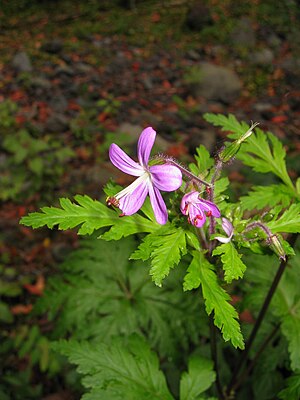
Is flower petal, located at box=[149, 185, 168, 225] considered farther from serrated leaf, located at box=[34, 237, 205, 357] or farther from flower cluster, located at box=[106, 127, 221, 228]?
serrated leaf, located at box=[34, 237, 205, 357]

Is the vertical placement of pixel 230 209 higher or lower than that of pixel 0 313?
higher

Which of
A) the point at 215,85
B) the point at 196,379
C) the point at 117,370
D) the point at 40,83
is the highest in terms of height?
the point at 117,370

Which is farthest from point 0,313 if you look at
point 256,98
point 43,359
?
point 256,98

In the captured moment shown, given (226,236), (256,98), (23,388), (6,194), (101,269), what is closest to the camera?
(226,236)

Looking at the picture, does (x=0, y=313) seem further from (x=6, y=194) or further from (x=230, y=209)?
(x=230, y=209)

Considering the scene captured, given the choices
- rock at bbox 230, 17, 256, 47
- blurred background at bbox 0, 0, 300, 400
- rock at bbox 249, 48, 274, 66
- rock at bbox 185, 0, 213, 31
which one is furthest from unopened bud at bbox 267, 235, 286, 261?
rock at bbox 185, 0, 213, 31

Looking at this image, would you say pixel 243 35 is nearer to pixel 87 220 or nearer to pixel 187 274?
pixel 87 220

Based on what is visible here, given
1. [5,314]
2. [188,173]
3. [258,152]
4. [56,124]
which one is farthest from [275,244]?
[56,124]
